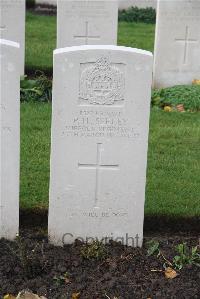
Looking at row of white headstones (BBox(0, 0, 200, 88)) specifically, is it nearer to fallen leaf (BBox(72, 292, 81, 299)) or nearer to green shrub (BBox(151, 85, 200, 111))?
green shrub (BBox(151, 85, 200, 111))

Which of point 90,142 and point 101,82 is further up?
point 101,82

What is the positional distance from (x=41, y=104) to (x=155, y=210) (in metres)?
3.18

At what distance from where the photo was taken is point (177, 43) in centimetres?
937

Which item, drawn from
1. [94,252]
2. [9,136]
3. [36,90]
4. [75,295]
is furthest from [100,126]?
[36,90]

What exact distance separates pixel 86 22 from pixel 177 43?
1.32 metres

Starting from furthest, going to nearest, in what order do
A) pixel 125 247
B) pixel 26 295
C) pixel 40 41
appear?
pixel 40 41
pixel 125 247
pixel 26 295

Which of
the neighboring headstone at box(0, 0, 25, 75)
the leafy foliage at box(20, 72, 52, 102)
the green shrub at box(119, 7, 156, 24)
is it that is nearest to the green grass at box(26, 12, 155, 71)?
the green shrub at box(119, 7, 156, 24)

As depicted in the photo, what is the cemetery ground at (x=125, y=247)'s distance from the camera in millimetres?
4328

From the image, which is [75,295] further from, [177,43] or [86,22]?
[177,43]

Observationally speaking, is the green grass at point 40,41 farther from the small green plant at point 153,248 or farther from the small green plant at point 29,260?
the small green plant at point 29,260

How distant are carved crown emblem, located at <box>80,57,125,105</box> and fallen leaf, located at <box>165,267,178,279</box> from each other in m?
1.20

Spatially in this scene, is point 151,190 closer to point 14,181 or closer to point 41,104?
point 14,181

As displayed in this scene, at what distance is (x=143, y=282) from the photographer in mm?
4418

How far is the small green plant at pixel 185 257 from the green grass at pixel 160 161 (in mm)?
670
